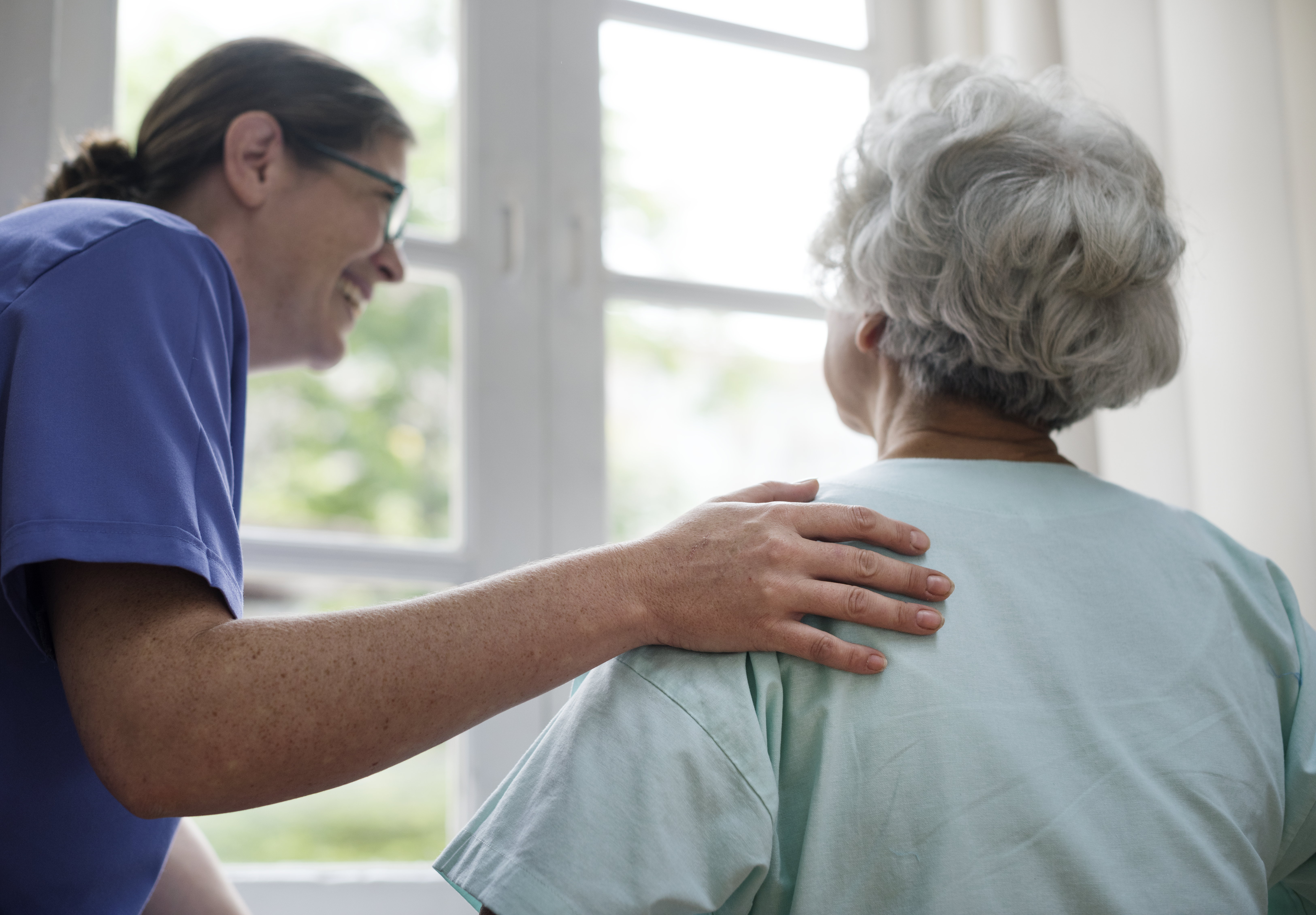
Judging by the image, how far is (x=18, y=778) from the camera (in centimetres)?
96

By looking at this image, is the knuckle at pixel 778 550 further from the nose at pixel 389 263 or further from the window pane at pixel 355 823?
the window pane at pixel 355 823

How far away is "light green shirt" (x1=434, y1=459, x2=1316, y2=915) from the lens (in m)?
0.91

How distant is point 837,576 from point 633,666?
0.69 feet

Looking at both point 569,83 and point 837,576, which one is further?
point 569,83

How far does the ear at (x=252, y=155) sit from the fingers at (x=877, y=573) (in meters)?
0.89

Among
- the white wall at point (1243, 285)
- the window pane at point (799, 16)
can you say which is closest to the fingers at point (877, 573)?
the white wall at point (1243, 285)

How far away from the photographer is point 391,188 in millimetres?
1558

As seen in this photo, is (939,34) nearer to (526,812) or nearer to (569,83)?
(569,83)

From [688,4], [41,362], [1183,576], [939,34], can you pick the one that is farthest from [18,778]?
[939,34]

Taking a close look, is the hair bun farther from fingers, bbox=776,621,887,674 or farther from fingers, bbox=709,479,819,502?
fingers, bbox=776,621,887,674

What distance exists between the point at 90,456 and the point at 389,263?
0.87 m

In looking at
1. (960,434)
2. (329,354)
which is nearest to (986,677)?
(960,434)

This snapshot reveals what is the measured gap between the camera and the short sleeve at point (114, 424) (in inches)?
32.4

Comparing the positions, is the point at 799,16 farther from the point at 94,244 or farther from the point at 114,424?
the point at 114,424
